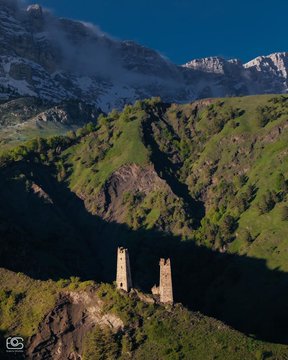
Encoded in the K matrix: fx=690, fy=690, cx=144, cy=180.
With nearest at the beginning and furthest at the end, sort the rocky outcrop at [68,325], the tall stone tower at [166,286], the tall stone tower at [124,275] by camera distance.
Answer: the rocky outcrop at [68,325], the tall stone tower at [166,286], the tall stone tower at [124,275]

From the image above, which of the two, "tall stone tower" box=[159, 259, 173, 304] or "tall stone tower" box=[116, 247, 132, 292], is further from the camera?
"tall stone tower" box=[116, 247, 132, 292]

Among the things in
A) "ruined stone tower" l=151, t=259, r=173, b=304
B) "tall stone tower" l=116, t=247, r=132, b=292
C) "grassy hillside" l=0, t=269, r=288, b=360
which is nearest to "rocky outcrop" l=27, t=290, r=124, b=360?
"grassy hillside" l=0, t=269, r=288, b=360

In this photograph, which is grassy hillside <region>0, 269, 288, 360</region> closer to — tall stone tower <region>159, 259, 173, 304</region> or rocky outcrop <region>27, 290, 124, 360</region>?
rocky outcrop <region>27, 290, 124, 360</region>

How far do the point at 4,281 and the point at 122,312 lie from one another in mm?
33421

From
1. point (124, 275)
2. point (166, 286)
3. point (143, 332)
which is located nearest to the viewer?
point (143, 332)

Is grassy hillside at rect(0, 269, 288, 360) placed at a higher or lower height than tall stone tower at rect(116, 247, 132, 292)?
lower

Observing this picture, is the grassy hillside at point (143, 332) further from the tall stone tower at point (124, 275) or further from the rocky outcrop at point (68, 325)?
the tall stone tower at point (124, 275)

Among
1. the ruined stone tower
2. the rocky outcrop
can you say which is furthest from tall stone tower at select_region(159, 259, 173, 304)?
the rocky outcrop

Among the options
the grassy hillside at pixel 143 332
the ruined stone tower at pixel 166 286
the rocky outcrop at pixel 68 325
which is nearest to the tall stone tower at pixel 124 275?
the grassy hillside at pixel 143 332

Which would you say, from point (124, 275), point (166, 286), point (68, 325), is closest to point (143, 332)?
point (166, 286)

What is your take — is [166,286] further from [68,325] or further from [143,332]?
[68,325]

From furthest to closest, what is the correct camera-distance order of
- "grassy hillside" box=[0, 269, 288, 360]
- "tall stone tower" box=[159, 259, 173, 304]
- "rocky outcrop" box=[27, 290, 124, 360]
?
"tall stone tower" box=[159, 259, 173, 304] → "rocky outcrop" box=[27, 290, 124, 360] → "grassy hillside" box=[0, 269, 288, 360]

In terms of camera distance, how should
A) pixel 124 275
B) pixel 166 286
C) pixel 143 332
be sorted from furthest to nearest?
pixel 124 275 < pixel 166 286 < pixel 143 332

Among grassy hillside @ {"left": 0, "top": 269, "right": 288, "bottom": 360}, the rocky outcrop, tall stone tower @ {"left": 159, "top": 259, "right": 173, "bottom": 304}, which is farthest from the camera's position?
tall stone tower @ {"left": 159, "top": 259, "right": 173, "bottom": 304}
